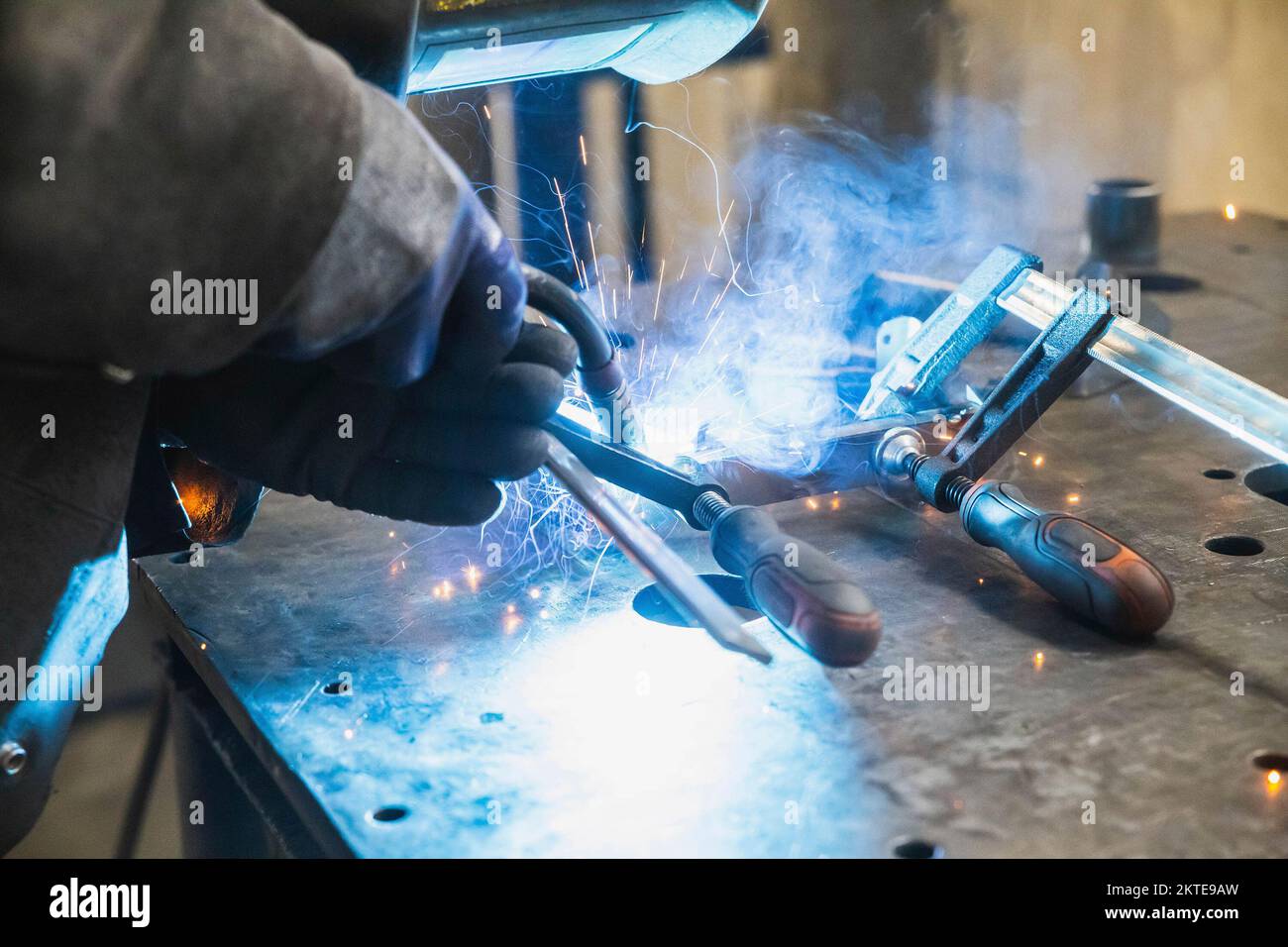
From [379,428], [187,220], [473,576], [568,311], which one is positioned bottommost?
[473,576]

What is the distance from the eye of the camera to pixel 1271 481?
1669 mm

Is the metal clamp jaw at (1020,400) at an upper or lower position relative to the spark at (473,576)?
upper

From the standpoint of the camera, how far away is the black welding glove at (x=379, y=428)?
45.0 inches

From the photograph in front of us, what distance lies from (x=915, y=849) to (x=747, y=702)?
247 mm

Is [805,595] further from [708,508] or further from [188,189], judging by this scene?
[188,189]

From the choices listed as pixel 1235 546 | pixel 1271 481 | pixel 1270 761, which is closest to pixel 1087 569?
pixel 1270 761

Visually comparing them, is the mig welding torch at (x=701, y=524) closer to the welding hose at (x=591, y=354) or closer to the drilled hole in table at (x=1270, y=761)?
the welding hose at (x=591, y=354)

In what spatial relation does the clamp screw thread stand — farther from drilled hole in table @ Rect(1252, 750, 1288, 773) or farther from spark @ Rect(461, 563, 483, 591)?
drilled hole in table @ Rect(1252, 750, 1288, 773)

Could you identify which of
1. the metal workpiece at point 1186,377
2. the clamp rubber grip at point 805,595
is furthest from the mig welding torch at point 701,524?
the metal workpiece at point 1186,377

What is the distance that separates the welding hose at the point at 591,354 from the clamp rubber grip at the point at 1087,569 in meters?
0.44

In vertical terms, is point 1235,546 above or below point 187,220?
below

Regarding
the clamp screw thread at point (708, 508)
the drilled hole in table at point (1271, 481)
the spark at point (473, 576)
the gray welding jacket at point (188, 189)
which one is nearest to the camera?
the gray welding jacket at point (188, 189)
